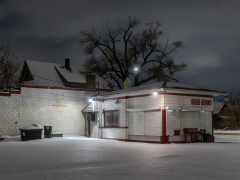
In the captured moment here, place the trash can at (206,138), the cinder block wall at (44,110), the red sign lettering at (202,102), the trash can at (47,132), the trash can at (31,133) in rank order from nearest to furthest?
the red sign lettering at (202,102)
the trash can at (206,138)
the trash can at (31,133)
the cinder block wall at (44,110)
the trash can at (47,132)

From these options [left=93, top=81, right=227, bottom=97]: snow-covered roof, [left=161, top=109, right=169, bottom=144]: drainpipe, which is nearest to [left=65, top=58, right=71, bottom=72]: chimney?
[left=93, top=81, right=227, bottom=97]: snow-covered roof

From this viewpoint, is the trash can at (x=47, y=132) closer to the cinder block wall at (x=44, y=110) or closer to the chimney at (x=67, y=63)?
the cinder block wall at (x=44, y=110)

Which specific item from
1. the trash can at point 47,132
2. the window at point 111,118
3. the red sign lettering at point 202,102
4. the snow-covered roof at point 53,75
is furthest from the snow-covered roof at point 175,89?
the snow-covered roof at point 53,75

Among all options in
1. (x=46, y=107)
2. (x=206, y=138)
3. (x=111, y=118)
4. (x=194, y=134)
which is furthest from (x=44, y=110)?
(x=206, y=138)

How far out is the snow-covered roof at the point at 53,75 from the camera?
4144cm

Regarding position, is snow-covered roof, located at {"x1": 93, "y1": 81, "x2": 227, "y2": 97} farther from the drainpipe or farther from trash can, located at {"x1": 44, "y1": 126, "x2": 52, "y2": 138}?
trash can, located at {"x1": 44, "y1": 126, "x2": 52, "y2": 138}

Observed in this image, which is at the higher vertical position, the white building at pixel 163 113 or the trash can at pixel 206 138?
the white building at pixel 163 113

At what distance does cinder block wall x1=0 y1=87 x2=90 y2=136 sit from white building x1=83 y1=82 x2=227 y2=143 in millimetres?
5427

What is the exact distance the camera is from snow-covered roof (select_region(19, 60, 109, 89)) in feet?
136

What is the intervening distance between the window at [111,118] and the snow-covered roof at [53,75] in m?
12.1

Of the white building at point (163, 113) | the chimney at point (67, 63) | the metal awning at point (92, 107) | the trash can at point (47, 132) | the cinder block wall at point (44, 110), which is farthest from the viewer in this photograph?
the chimney at point (67, 63)

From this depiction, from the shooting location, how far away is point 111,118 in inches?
1108

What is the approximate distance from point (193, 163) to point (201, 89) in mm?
13047

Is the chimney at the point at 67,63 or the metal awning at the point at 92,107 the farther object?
the chimney at the point at 67,63
